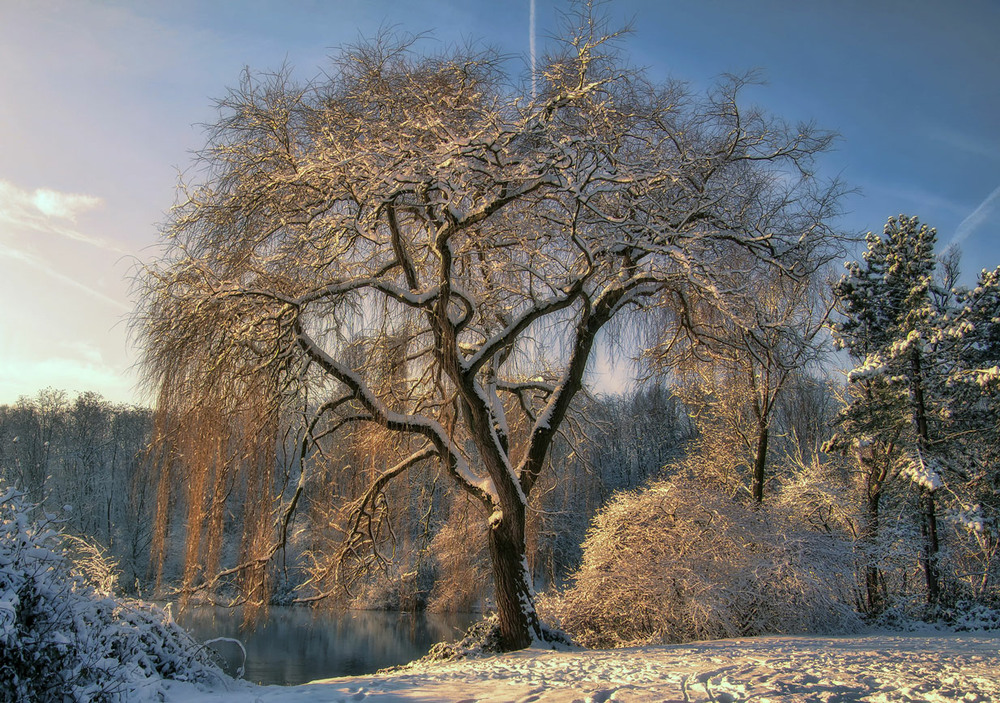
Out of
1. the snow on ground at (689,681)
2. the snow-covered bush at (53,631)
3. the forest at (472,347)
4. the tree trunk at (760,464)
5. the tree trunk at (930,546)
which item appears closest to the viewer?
the snow-covered bush at (53,631)

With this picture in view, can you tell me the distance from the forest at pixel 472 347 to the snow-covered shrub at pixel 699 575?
0.15 ft

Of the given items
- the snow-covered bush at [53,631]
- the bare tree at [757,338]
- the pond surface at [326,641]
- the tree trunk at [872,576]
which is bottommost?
the pond surface at [326,641]

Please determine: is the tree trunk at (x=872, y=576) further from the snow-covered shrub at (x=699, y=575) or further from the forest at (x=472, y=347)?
the snow-covered shrub at (x=699, y=575)

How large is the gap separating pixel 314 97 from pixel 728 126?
552 cm

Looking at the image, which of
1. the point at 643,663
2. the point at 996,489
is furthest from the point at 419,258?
the point at 996,489

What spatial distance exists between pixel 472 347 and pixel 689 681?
591 centimetres

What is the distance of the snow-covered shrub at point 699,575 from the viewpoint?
10.1 meters

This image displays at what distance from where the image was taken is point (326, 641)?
21844mm

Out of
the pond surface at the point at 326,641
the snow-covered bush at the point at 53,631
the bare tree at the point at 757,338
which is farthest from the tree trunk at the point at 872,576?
the snow-covered bush at the point at 53,631

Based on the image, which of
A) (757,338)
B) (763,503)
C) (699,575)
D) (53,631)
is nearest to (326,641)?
(763,503)

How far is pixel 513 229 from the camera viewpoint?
843 centimetres

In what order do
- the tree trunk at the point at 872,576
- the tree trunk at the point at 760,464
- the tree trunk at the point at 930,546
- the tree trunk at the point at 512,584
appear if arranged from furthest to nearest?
the tree trunk at the point at 760,464 → the tree trunk at the point at 930,546 → the tree trunk at the point at 872,576 → the tree trunk at the point at 512,584

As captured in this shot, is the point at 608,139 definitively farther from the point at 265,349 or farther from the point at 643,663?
the point at 643,663

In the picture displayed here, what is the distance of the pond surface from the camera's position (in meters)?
15.9
